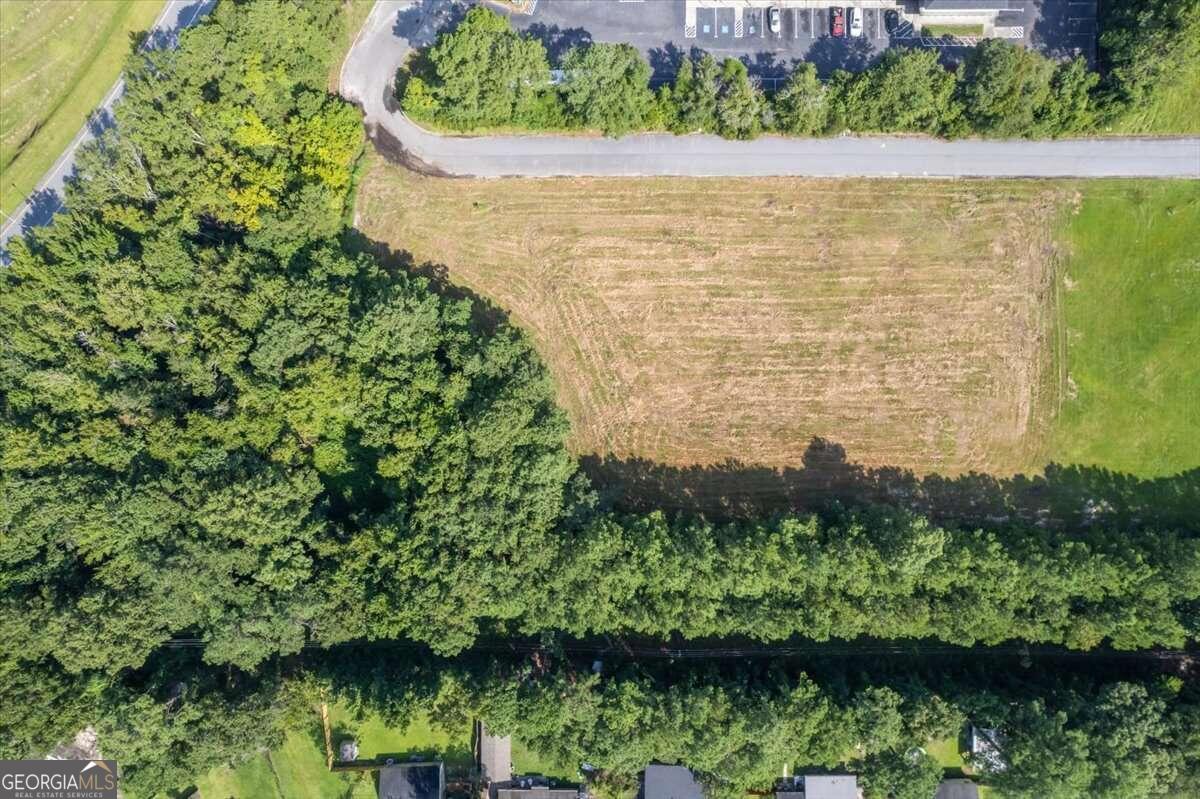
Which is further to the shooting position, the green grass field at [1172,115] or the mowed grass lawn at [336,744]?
the green grass field at [1172,115]

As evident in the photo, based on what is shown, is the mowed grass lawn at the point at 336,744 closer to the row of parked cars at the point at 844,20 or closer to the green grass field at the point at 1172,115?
the row of parked cars at the point at 844,20

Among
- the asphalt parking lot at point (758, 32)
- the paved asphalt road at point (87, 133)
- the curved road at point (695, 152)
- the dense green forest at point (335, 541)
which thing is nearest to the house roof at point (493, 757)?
the dense green forest at point (335, 541)

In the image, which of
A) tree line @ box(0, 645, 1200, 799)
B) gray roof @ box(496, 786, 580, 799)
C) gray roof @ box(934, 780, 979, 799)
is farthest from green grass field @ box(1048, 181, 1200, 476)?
gray roof @ box(496, 786, 580, 799)

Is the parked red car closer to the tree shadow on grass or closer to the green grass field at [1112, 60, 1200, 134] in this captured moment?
the green grass field at [1112, 60, 1200, 134]

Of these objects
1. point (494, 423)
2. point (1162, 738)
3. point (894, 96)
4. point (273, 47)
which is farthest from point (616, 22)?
point (1162, 738)

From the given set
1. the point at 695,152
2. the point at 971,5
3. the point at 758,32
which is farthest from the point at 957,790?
the point at 758,32

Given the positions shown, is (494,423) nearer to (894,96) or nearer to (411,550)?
(411,550)

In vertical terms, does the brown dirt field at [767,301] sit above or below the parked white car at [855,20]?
below
